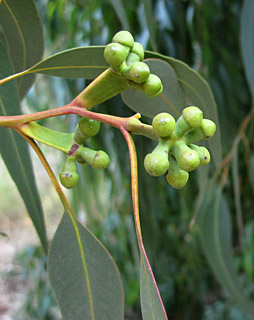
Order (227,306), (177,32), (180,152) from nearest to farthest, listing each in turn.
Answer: (180,152) → (177,32) → (227,306)

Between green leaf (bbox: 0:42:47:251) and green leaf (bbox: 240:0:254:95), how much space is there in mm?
478

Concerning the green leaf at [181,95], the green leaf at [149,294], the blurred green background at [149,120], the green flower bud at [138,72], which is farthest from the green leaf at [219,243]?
the green flower bud at [138,72]

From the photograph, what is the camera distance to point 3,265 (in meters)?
2.98

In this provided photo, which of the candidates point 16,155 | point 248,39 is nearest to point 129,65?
point 16,155

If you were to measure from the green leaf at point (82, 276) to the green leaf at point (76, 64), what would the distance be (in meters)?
0.18

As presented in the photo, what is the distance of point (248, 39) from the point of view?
0.80 metres

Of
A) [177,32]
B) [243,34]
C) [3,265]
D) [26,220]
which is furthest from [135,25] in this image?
[26,220]

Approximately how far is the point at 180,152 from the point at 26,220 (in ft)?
11.5

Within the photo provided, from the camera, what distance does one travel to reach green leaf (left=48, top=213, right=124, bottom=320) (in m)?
0.48

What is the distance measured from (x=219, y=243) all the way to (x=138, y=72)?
0.71 m

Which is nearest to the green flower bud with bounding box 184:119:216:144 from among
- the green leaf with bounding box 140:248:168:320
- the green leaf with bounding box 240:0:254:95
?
the green leaf with bounding box 140:248:168:320

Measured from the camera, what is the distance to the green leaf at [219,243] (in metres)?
0.89

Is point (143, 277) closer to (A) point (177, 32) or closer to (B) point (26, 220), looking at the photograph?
(A) point (177, 32)

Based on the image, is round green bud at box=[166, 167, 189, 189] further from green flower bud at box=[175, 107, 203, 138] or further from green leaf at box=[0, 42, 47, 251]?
green leaf at box=[0, 42, 47, 251]
